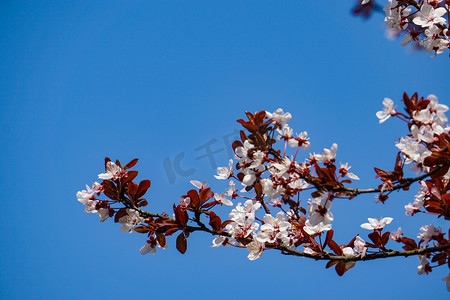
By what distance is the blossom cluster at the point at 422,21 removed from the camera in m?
2.21

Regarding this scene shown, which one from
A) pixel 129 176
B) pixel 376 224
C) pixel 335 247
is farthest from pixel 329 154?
pixel 129 176

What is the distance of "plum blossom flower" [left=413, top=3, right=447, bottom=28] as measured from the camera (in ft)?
7.14

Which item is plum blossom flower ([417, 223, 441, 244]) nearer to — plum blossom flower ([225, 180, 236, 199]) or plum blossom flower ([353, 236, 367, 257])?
plum blossom flower ([353, 236, 367, 257])

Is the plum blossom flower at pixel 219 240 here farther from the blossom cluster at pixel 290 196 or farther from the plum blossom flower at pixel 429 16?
the plum blossom flower at pixel 429 16

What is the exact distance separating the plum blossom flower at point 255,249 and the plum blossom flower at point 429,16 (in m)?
1.64

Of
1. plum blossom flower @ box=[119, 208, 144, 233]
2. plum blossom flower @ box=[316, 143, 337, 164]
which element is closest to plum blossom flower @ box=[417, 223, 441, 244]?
plum blossom flower @ box=[316, 143, 337, 164]

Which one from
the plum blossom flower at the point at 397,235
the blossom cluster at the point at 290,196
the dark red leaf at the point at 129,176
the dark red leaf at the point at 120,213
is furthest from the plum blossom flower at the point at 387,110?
the dark red leaf at the point at 120,213

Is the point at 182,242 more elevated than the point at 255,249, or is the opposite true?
the point at 182,242

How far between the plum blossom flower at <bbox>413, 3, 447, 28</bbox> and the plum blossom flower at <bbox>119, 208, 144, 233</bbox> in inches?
80.6

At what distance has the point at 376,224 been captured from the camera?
6.88 ft

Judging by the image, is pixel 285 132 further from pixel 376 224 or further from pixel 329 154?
pixel 376 224

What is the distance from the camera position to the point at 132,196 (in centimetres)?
212

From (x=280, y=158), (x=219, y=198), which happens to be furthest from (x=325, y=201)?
(x=219, y=198)

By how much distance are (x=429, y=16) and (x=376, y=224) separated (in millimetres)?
1317
